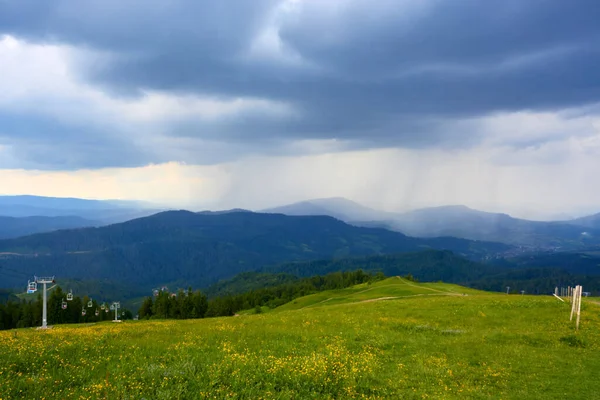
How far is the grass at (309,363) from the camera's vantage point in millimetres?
14820

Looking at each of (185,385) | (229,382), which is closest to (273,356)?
(229,382)

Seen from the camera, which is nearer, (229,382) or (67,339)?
(229,382)

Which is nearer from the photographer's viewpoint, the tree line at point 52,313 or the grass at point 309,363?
the grass at point 309,363

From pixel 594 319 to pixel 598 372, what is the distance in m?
14.9

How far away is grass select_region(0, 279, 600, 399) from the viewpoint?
14820 mm

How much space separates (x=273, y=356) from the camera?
18906 millimetres

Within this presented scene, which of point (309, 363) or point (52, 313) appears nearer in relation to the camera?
point (309, 363)

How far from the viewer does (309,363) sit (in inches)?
698

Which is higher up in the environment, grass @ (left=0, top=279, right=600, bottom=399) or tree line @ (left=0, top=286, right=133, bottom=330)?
grass @ (left=0, top=279, right=600, bottom=399)

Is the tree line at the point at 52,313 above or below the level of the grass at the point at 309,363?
below

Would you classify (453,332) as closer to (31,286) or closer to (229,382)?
(229,382)

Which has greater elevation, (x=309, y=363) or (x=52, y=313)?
(x=309, y=363)

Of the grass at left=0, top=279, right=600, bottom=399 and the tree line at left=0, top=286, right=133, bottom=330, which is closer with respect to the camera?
the grass at left=0, top=279, right=600, bottom=399

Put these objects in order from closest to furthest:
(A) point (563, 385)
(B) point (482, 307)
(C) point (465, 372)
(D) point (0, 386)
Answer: (D) point (0, 386) < (A) point (563, 385) < (C) point (465, 372) < (B) point (482, 307)
